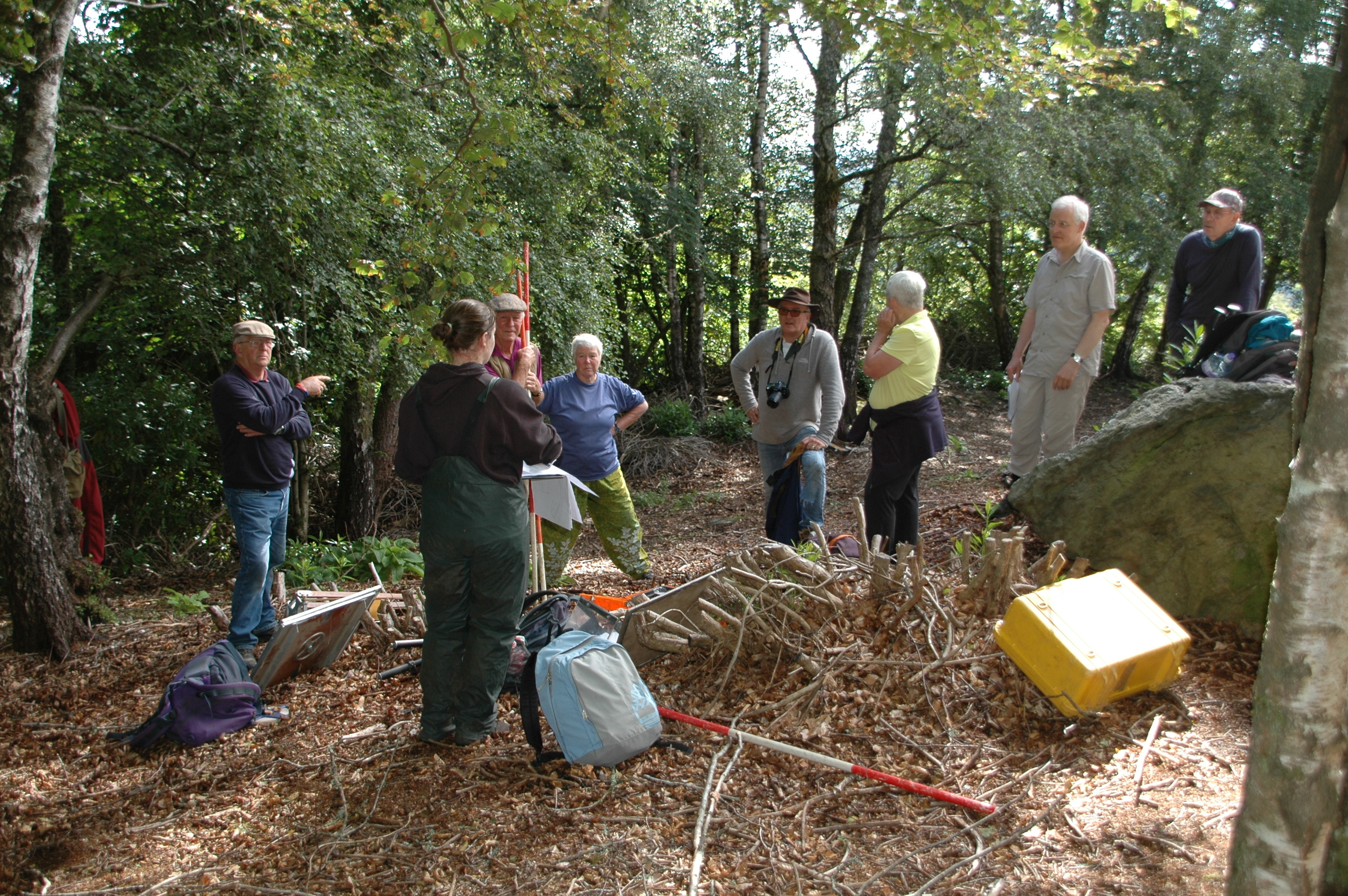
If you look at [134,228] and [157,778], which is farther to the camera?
[134,228]

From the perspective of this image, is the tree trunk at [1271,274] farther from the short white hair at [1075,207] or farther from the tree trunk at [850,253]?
the short white hair at [1075,207]

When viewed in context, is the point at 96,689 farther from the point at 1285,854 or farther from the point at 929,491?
the point at 929,491

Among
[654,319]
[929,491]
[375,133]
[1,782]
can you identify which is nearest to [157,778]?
[1,782]

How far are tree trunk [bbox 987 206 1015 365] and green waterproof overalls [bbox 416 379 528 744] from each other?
1554cm

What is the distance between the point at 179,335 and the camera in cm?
755

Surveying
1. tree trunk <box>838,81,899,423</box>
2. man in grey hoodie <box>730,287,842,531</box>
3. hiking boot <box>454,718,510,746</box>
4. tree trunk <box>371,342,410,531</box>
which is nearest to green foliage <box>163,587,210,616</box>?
tree trunk <box>371,342,410,531</box>

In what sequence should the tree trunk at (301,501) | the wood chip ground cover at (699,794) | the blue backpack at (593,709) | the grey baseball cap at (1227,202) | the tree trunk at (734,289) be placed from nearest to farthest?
the wood chip ground cover at (699,794)
the blue backpack at (593,709)
the grey baseball cap at (1227,202)
the tree trunk at (301,501)
the tree trunk at (734,289)

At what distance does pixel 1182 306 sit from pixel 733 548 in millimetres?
3923

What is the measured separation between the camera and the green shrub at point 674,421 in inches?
528

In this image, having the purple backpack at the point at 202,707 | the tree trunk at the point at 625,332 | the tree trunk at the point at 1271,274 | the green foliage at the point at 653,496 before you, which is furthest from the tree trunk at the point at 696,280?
the tree trunk at the point at 1271,274

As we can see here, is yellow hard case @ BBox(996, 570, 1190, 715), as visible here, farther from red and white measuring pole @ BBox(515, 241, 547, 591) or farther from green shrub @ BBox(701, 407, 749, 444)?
green shrub @ BBox(701, 407, 749, 444)

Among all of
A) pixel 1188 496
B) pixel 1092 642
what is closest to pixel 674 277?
pixel 1188 496

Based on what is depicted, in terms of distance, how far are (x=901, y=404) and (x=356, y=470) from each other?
665 cm

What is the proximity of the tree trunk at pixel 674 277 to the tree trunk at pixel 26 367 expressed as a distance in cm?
984
